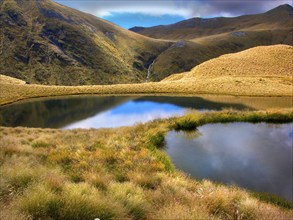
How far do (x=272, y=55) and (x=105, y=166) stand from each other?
87.5m

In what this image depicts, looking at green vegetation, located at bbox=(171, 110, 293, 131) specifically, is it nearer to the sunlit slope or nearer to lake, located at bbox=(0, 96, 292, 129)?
lake, located at bbox=(0, 96, 292, 129)

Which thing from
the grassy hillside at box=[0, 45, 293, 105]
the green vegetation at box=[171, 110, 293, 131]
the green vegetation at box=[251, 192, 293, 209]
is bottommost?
the green vegetation at box=[251, 192, 293, 209]

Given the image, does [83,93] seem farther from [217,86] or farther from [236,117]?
[236,117]

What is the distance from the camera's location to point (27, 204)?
21.2ft

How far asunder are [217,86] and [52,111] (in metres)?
33.3

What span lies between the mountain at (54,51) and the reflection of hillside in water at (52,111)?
97.1 metres

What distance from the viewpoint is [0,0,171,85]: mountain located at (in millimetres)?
149750

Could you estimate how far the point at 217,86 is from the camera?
61531 millimetres

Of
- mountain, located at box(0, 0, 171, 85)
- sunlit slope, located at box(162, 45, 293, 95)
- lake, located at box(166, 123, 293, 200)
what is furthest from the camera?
mountain, located at box(0, 0, 171, 85)

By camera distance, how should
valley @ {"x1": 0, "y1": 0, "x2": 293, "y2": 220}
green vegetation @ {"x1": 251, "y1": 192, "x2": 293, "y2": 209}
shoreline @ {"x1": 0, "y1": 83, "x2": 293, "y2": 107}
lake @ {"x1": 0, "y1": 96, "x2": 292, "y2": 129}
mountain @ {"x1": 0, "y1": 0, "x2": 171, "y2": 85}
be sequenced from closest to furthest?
valley @ {"x1": 0, "y1": 0, "x2": 293, "y2": 220}
green vegetation @ {"x1": 251, "y1": 192, "x2": 293, "y2": 209}
lake @ {"x1": 0, "y1": 96, "x2": 292, "y2": 129}
shoreline @ {"x1": 0, "y1": 83, "x2": 293, "y2": 107}
mountain @ {"x1": 0, "y1": 0, "x2": 171, "y2": 85}

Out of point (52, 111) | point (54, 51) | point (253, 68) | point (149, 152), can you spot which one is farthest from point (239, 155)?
point (54, 51)

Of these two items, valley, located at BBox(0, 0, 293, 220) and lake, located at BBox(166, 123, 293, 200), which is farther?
lake, located at BBox(166, 123, 293, 200)

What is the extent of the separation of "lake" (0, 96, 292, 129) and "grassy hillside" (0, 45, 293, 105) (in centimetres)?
937

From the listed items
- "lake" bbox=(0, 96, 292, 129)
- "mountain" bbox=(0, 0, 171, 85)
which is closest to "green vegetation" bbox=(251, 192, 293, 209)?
"lake" bbox=(0, 96, 292, 129)
